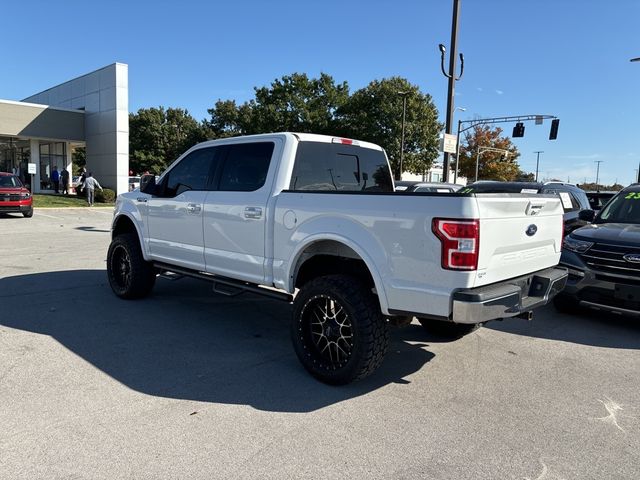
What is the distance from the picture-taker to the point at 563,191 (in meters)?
9.29

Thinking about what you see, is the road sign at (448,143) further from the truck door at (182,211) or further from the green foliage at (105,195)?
the green foliage at (105,195)

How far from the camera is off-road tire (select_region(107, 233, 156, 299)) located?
6262mm

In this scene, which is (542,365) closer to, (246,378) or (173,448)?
(246,378)

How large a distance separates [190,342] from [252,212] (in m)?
1.49

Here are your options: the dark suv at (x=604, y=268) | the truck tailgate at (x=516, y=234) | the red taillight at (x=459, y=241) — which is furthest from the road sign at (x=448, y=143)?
the red taillight at (x=459, y=241)

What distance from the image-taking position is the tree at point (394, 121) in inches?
1721

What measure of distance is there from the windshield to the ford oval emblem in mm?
1468

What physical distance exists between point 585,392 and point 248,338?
124 inches

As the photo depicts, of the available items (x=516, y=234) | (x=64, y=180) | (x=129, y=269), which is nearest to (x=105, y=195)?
(x=64, y=180)

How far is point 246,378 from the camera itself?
13.2 feet

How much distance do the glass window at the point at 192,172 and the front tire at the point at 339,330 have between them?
207 cm

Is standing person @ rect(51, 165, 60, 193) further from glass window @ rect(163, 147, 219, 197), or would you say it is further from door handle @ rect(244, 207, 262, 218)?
door handle @ rect(244, 207, 262, 218)

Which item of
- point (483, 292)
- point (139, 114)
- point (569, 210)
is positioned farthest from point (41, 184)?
point (483, 292)

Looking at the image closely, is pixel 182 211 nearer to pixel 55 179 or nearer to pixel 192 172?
pixel 192 172
